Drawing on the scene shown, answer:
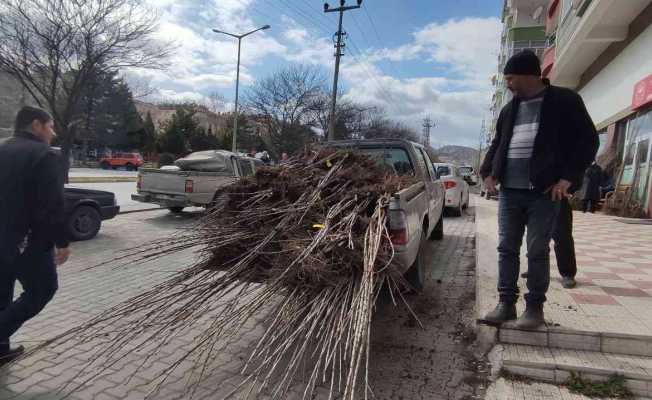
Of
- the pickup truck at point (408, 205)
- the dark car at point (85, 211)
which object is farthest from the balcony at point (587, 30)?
the dark car at point (85, 211)

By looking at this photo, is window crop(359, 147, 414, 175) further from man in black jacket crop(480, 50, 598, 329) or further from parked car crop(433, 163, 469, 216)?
parked car crop(433, 163, 469, 216)

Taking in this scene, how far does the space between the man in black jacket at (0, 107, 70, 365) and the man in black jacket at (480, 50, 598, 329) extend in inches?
130

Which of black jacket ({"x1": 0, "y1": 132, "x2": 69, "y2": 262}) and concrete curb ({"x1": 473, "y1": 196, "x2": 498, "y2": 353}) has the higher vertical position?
black jacket ({"x1": 0, "y1": 132, "x2": 69, "y2": 262})

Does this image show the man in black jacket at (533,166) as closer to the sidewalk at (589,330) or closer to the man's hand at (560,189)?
the man's hand at (560,189)

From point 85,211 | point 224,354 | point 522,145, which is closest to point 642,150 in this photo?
point 522,145

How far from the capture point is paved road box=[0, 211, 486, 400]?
Answer: 2.61 m

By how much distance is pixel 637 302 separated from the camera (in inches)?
141

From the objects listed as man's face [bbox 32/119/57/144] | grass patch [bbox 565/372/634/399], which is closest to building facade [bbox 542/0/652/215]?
grass patch [bbox 565/372/634/399]

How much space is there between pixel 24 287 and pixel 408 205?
9.55 ft

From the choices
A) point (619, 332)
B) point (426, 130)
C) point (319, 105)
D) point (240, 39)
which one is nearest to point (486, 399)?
point (619, 332)

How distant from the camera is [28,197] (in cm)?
271

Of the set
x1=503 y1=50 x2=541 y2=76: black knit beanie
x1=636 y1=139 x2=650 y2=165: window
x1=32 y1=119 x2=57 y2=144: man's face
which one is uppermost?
x1=636 y1=139 x2=650 y2=165: window

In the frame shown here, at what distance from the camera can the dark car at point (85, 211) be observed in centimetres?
680

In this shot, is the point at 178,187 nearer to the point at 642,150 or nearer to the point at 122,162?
the point at 642,150
